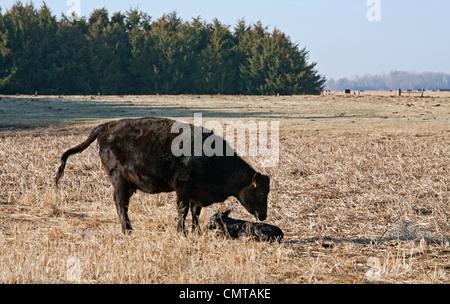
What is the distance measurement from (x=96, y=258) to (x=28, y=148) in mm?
10162

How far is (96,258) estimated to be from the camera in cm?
579

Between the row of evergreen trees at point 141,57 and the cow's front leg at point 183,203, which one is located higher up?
the row of evergreen trees at point 141,57

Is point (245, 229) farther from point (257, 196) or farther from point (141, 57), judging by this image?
point (141, 57)

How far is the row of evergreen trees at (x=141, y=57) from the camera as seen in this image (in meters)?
47.9

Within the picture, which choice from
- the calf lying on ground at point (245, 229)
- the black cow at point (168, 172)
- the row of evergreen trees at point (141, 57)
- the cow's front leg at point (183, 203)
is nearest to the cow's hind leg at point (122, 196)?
the black cow at point (168, 172)

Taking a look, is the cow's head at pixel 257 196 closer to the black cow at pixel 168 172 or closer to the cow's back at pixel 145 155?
the black cow at pixel 168 172

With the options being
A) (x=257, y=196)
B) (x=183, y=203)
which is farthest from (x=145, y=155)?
(x=257, y=196)

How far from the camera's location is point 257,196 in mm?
7109

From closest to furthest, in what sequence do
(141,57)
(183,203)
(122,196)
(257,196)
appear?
(183,203), (257,196), (122,196), (141,57)

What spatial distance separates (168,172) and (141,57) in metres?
47.5

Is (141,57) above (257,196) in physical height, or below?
above

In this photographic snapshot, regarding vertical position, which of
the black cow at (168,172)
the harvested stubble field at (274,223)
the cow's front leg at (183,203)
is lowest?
the harvested stubble field at (274,223)

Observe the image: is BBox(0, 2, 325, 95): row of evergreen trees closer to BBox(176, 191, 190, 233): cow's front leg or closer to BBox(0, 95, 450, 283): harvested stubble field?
BBox(0, 95, 450, 283): harvested stubble field

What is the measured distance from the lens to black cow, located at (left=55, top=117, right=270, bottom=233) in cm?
691
